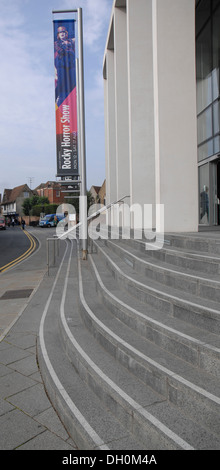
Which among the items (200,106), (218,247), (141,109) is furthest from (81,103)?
(218,247)

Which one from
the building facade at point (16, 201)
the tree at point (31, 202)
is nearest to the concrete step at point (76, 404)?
the tree at point (31, 202)

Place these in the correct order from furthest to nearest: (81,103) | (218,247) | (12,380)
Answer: (81,103) < (218,247) < (12,380)

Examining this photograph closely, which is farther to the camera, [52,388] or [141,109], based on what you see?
[141,109]

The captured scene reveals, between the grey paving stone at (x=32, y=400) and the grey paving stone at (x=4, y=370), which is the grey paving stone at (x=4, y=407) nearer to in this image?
the grey paving stone at (x=32, y=400)

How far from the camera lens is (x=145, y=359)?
3.01m

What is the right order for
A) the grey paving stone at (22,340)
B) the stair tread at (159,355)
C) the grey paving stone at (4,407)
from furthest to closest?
1. the grey paving stone at (22,340)
2. the grey paving stone at (4,407)
3. the stair tread at (159,355)

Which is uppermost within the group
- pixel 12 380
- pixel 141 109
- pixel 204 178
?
pixel 141 109

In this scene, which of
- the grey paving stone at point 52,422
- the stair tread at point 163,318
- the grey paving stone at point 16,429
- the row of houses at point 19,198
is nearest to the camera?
the grey paving stone at point 16,429

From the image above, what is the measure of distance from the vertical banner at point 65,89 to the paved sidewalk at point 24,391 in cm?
548

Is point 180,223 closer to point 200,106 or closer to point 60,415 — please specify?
point 60,415

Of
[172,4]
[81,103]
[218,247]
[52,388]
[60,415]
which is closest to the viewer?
[60,415]

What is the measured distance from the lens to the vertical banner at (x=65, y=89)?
10758 millimetres
